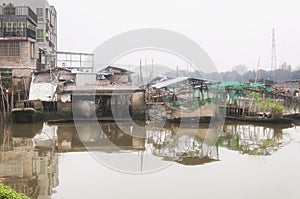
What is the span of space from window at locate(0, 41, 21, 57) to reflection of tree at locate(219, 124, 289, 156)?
532 inches

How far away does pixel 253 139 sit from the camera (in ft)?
45.5

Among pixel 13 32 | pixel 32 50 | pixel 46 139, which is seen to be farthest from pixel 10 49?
pixel 46 139

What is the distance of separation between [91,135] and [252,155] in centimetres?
710

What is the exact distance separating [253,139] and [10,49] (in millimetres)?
15497

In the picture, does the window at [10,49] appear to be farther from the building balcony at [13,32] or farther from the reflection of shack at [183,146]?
the reflection of shack at [183,146]

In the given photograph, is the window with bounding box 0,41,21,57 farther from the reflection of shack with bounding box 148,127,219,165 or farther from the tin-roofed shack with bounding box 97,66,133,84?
the reflection of shack with bounding box 148,127,219,165

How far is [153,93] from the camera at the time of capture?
22.3 m

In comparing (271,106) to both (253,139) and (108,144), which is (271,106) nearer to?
(253,139)

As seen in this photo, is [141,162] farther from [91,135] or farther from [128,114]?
[128,114]

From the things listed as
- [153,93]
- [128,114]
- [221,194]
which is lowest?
[221,194]

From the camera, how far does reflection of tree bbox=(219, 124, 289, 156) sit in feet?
39.1

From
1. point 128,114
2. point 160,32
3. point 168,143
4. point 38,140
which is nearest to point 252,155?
point 168,143

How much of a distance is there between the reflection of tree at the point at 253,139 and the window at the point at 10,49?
1351 centimetres

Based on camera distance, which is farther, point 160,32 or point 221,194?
point 160,32
